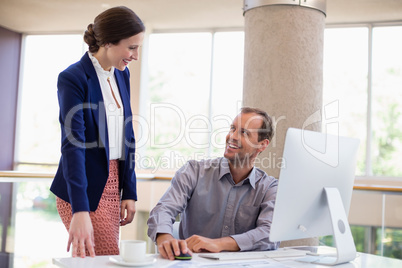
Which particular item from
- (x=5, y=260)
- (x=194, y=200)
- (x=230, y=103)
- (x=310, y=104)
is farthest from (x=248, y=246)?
(x=230, y=103)

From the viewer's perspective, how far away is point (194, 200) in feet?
7.34

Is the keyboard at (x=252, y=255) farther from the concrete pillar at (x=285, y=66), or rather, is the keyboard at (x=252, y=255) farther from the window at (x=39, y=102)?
the window at (x=39, y=102)

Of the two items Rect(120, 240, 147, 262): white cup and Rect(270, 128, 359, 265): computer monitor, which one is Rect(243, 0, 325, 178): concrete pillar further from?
Rect(120, 240, 147, 262): white cup

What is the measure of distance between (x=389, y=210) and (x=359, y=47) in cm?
368

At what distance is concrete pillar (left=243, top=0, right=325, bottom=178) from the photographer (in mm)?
3268

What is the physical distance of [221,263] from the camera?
158cm

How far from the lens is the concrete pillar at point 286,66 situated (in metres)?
3.27

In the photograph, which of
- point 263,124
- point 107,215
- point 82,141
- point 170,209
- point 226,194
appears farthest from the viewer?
point 263,124

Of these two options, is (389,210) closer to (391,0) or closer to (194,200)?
(194,200)

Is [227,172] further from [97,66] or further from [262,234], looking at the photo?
[97,66]

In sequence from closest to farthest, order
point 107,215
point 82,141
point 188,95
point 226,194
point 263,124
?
point 82,141 < point 107,215 < point 226,194 < point 263,124 < point 188,95

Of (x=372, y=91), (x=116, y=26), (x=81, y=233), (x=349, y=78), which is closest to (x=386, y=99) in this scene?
(x=372, y=91)

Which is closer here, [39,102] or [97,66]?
[97,66]

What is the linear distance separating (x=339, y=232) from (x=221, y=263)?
0.48 m
